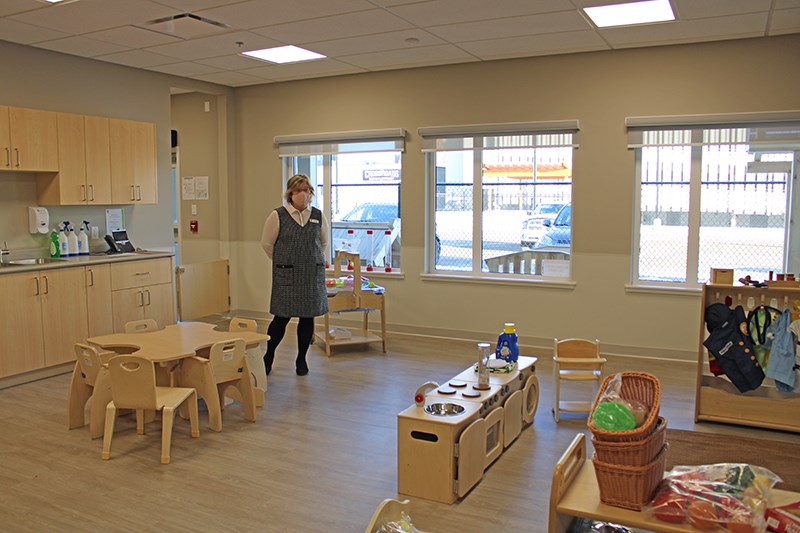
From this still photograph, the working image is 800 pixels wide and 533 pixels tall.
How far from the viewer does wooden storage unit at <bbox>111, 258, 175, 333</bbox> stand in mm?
5895

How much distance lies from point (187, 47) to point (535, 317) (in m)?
3.91

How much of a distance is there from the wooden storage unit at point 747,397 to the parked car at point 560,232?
2083 mm

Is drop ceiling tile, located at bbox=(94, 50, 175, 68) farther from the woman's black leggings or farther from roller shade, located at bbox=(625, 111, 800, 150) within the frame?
roller shade, located at bbox=(625, 111, 800, 150)

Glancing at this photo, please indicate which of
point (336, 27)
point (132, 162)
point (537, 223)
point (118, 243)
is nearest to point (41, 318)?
point (118, 243)

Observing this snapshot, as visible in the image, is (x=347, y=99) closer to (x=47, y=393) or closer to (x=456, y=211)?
(x=456, y=211)

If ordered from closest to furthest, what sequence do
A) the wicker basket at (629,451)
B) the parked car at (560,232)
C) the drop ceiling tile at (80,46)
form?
the wicker basket at (629,451) → the drop ceiling tile at (80,46) → the parked car at (560,232)

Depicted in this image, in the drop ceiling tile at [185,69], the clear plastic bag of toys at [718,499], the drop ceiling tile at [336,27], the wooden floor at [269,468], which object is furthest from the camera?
the drop ceiling tile at [185,69]

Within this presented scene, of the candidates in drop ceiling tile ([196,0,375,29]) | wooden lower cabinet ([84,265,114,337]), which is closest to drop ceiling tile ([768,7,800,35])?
drop ceiling tile ([196,0,375,29])

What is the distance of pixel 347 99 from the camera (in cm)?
716

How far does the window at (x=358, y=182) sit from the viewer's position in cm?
715

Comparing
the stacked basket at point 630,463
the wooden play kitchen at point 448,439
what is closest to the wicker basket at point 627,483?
the stacked basket at point 630,463

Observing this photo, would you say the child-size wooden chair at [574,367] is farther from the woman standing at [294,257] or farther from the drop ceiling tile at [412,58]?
the drop ceiling tile at [412,58]

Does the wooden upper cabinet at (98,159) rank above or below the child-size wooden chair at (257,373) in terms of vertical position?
above

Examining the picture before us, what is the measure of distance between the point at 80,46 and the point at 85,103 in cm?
62
